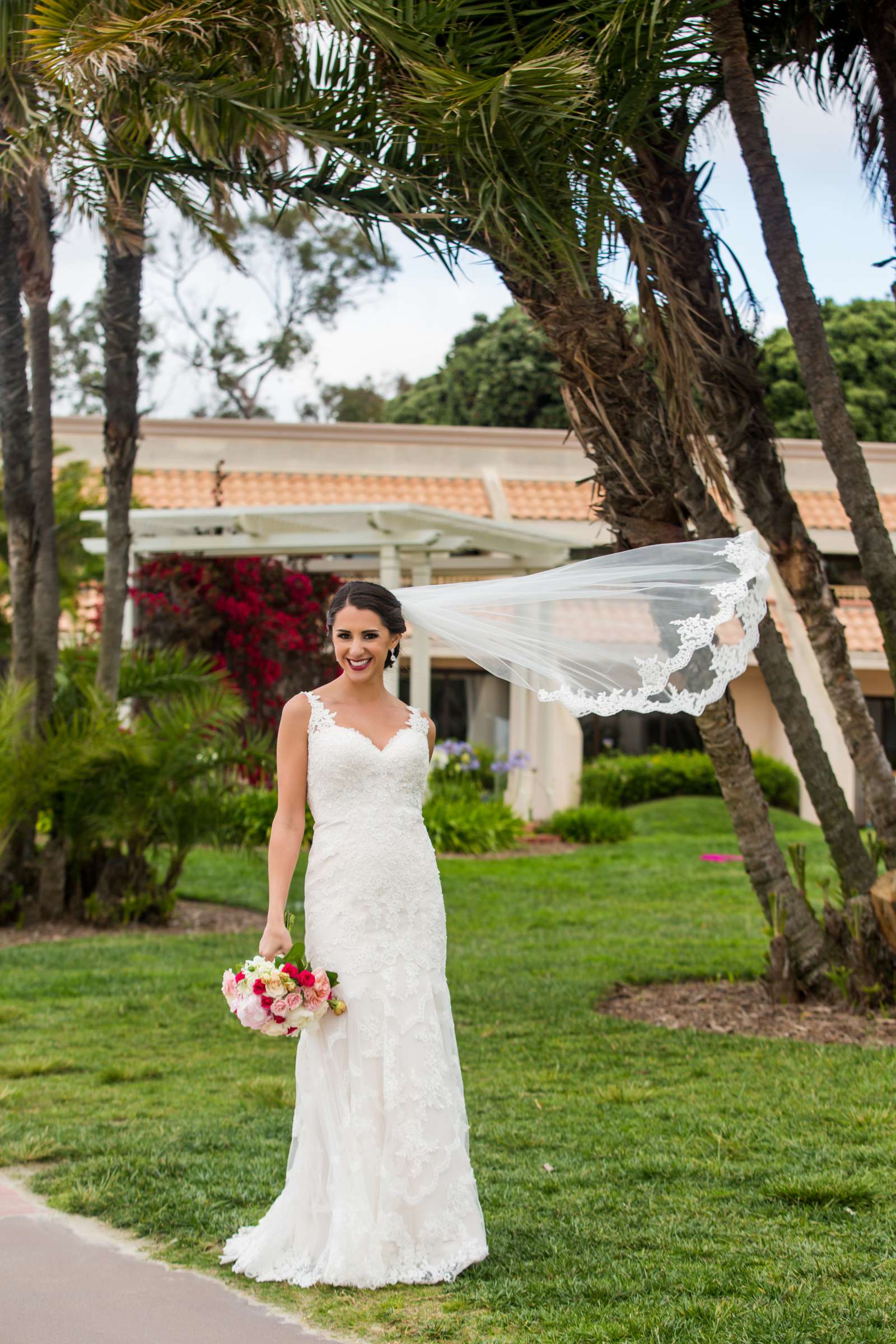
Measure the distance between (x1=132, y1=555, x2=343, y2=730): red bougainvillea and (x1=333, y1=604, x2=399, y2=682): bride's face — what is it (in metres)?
12.9

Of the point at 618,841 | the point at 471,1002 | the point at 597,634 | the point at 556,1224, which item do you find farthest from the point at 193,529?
the point at 556,1224

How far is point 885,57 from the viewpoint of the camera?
7.40m

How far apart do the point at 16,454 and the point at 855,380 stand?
22.5 m

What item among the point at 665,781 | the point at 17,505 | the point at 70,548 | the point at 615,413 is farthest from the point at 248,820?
the point at 665,781

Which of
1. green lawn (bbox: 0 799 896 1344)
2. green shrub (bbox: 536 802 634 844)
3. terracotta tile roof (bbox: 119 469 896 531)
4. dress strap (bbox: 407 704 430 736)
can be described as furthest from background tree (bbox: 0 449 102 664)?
dress strap (bbox: 407 704 430 736)

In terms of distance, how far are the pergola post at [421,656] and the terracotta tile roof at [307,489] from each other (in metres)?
4.63

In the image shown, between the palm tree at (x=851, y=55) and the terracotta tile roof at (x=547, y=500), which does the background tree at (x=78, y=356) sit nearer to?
the terracotta tile roof at (x=547, y=500)

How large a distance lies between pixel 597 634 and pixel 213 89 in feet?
10.7

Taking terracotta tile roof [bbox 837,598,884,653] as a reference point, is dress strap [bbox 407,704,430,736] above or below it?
below

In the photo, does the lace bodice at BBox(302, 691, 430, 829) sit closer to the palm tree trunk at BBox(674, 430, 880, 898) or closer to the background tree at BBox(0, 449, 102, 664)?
the palm tree trunk at BBox(674, 430, 880, 898)

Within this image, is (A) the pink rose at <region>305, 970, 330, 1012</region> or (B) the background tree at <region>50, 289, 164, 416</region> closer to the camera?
(A) the pink rose at <region>305, 970, 330, 1012</region>

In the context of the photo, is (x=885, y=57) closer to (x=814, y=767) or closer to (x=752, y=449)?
(x=752, y=449)

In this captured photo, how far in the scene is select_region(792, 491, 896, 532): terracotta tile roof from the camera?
76.5ft

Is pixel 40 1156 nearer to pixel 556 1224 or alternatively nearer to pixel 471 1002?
pixel 556 1224
